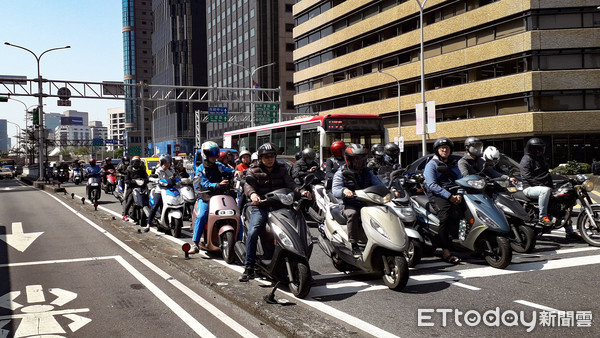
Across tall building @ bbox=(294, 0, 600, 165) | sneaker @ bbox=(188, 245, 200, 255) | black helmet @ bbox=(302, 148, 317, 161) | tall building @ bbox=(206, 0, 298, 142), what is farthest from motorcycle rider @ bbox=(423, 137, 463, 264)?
tall building @ bbox=(206, 0, 298, 142)

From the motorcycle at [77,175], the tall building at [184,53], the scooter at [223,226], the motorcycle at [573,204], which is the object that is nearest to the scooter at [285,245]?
the scooter at [223,226]

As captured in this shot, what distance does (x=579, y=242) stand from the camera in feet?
29.3

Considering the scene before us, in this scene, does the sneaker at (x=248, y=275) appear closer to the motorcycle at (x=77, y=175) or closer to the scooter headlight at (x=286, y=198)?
the scooter headlight at (x=286, y=198)

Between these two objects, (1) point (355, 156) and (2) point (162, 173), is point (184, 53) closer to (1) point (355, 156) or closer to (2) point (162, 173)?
(2) point (162, 173)

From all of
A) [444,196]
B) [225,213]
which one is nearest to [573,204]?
[444,196]

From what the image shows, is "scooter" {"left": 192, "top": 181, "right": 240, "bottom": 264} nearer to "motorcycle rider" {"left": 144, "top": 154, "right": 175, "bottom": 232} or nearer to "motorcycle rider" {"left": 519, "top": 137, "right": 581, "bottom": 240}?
"motorcycle rider" {"left": 144, "top": 154, "right": 175, "bottom": 232}

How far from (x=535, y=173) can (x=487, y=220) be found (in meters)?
2.68

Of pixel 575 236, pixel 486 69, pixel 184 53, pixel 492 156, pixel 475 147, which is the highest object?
pixel 184 53

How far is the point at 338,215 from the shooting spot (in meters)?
6.96

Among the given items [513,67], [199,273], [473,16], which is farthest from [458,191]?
[473,16]

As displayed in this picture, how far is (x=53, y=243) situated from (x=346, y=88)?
4786 centimetres

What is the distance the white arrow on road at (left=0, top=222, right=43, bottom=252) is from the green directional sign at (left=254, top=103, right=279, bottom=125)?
30477mm

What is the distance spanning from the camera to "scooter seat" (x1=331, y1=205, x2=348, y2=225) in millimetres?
6812

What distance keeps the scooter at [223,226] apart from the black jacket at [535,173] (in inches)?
197
